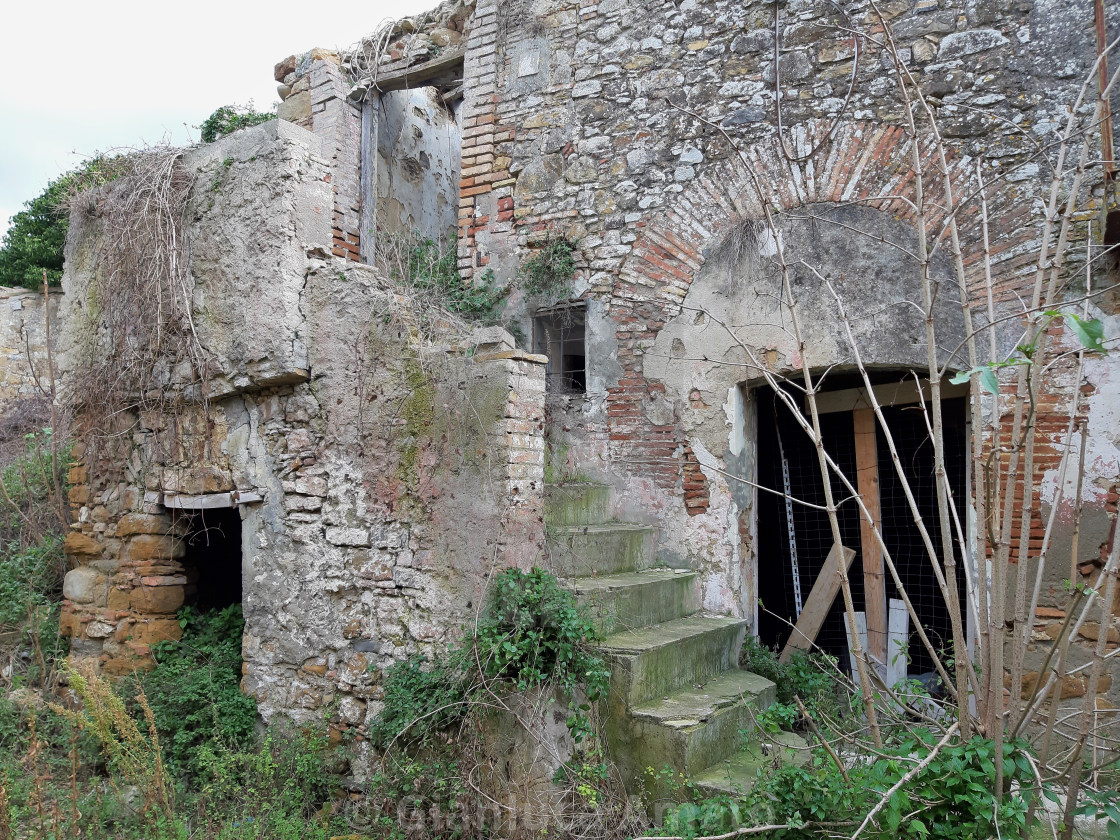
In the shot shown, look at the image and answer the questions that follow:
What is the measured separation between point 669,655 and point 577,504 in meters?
1.31

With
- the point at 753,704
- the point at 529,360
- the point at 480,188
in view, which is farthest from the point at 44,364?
the point at 753,704

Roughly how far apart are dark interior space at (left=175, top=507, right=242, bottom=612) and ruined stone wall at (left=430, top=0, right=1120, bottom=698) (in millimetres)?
2512

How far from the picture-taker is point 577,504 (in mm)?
5215

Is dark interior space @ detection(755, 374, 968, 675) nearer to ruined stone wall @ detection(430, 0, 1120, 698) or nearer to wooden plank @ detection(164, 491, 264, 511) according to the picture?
ruined stone wall @ detection(430, 0, 1120, 698)

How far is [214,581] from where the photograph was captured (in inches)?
227

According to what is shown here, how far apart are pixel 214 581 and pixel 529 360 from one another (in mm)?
3124

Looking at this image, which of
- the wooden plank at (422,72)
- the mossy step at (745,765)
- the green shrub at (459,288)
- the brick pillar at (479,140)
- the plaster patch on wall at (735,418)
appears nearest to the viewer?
the mossy step at (745,765)

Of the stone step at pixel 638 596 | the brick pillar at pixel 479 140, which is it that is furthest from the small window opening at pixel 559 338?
the stone step at pixel 638 596

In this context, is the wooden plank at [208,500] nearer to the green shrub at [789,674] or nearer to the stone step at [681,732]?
the stone step at [681,732]

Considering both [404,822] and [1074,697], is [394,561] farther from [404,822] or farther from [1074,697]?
[1074,697]

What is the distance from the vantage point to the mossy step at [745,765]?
3518 millimetres

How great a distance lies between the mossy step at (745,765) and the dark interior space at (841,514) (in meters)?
1.70

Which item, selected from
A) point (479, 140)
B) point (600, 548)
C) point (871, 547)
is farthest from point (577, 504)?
point (479, 140)

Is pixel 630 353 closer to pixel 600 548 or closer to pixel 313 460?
pixel 600 548
